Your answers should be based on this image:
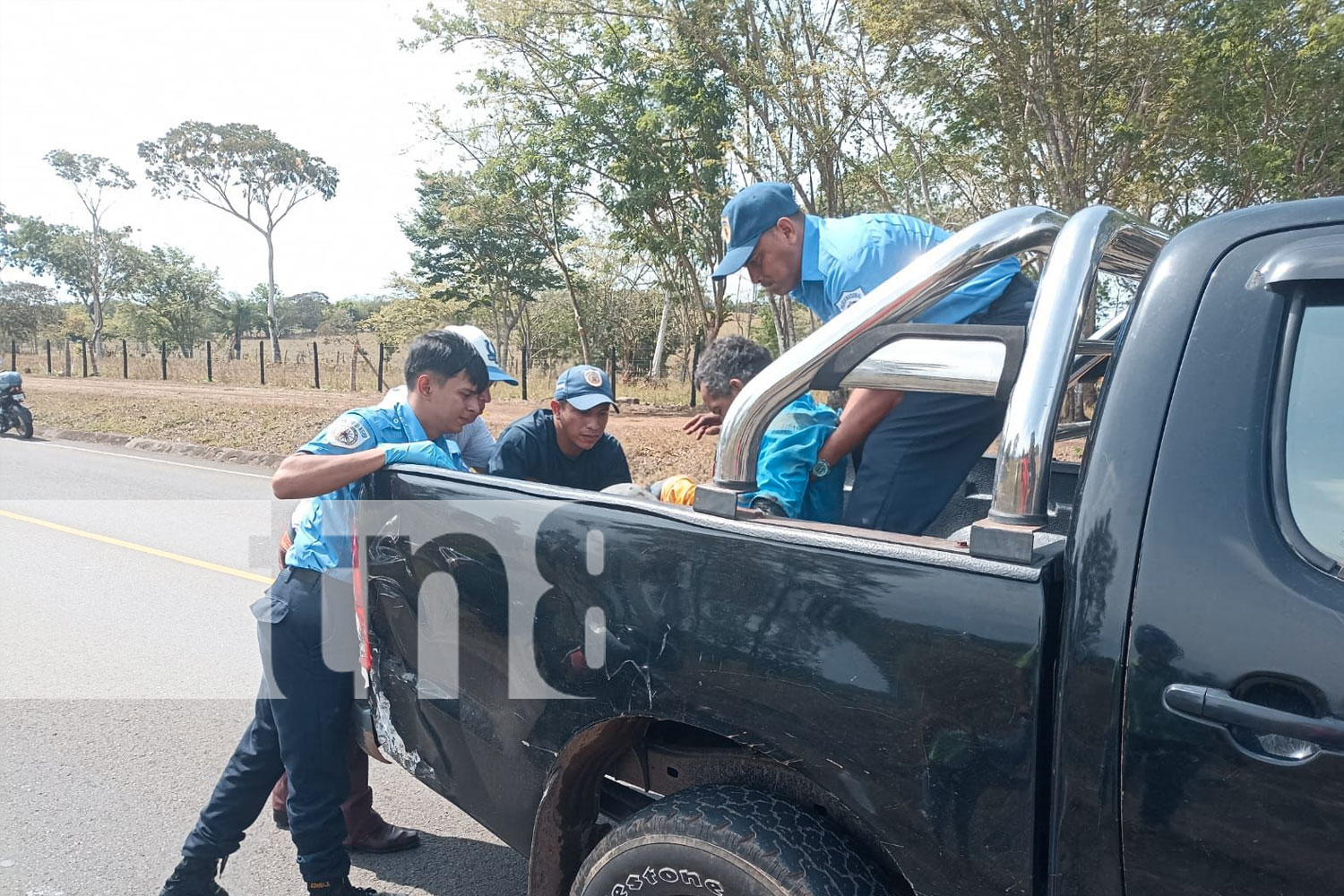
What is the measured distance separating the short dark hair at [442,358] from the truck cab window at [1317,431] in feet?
6.99

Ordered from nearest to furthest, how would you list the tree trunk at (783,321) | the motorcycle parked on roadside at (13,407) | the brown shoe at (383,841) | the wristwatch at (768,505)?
the wristwatch at (768,505) < the brown shoe at (383,841) < the tree trunk at (783,321) < the motorcycle parked on roadside at (13,407)

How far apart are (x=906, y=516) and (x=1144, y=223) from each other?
1.01 metres

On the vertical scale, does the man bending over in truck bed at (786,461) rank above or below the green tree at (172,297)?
below

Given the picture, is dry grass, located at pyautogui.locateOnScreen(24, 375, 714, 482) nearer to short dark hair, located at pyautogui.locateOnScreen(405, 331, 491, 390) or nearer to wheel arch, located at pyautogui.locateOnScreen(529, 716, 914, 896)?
short dark hair, located at pyautogui.locateOnScreen(405, 331, 491, 390)

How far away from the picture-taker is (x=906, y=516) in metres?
2.68

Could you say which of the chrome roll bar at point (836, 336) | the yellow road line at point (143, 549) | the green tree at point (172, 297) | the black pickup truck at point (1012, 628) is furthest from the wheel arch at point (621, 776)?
the green tree at point (172, 297)

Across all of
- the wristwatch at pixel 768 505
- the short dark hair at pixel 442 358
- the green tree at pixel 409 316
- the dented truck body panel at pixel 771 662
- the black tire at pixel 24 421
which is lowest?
the black tire at pixel 24 421

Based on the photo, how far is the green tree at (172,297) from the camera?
1820 inches

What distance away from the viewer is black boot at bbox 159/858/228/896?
2.79 meters

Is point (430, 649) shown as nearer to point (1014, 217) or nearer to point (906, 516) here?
point (906, 516)

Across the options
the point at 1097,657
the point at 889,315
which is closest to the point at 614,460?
the point at 889,315

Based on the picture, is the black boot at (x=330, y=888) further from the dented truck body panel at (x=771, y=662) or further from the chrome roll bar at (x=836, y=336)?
the chrome roll bar at (x=836, y=336)

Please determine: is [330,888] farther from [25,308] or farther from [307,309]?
[307,309]

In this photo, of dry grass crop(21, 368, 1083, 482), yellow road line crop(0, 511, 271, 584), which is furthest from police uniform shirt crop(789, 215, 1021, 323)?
dry grass crop(21, 368, 1083, 482)
